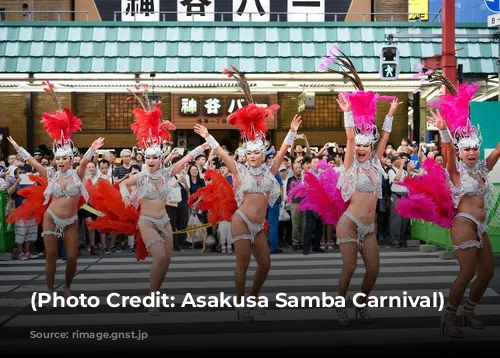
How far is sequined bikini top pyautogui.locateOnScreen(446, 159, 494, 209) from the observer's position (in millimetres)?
6659

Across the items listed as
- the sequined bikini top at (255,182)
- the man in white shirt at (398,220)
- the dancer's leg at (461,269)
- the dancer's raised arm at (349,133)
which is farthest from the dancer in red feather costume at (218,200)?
the man in white shirt at (398,220)

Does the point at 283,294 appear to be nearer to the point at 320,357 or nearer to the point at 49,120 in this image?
the point at 320,357

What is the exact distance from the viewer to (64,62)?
1688 cm

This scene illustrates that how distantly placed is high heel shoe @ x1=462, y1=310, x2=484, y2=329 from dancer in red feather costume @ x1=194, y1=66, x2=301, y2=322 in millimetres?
1910

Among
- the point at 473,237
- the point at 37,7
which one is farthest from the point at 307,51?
the point at 473,237

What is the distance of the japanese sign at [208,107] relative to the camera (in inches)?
797

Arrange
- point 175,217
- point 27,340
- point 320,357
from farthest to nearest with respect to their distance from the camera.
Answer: point 175,217, point 27,340, point 320,357

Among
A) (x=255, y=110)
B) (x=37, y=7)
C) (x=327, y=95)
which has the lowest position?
(x=255, y=110)

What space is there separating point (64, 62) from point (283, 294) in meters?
10.3

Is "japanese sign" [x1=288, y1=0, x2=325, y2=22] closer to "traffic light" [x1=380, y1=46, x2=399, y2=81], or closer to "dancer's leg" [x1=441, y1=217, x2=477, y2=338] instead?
"traffic light" [x1=380, y1=46, x2=399, y2=81]

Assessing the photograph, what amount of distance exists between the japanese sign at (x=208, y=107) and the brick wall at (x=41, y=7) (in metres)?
3.89

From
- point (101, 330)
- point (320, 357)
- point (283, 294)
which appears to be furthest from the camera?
point (283, 294)

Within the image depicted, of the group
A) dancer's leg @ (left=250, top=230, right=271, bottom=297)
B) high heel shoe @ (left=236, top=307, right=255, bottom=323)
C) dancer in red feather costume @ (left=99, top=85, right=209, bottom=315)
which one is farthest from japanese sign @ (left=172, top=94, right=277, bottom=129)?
high heel shoe @ (left=236, top=307, right=255, bottom=323)

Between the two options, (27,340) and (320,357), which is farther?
(27,340)
